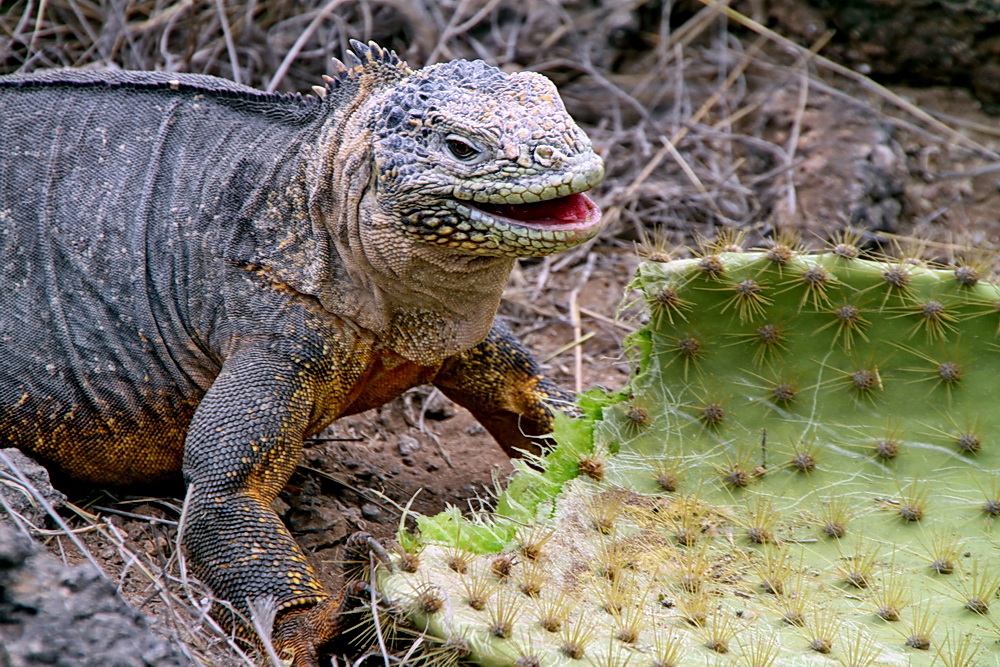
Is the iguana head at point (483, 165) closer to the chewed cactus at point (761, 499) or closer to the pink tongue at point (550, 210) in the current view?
the pink tongue at point (550, 210)

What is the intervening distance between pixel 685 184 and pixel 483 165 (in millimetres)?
4367

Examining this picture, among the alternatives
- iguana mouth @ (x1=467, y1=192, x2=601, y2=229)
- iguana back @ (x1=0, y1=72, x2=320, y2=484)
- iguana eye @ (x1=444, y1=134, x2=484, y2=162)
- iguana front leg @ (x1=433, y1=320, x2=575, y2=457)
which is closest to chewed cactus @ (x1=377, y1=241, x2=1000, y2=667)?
iguana mouth @ (x1=467, y1=192, x2=601, y2=229)

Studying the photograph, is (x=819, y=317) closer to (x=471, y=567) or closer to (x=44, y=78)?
(x=471, y=567)

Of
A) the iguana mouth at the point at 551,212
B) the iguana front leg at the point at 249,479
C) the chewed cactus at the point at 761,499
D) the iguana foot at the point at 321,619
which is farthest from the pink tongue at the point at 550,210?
the iguana foot at the point at 321,619

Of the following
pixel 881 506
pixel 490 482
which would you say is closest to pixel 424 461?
pixel 490 482

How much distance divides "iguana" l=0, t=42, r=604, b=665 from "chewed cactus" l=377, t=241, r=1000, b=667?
0.70 metres

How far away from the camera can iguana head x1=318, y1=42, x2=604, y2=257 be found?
357 cm

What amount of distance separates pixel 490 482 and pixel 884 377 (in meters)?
2.20

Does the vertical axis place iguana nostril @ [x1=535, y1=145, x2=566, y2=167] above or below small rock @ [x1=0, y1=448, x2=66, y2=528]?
above

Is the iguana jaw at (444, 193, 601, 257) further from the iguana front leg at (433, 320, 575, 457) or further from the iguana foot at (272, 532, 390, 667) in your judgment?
the iguana front leg at (433, 320, 575, 457)

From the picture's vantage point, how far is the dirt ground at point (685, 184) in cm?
570

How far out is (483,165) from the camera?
11.9 feet

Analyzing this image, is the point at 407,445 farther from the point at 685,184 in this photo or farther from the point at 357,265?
the point at 685,184

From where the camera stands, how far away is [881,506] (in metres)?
3.65
